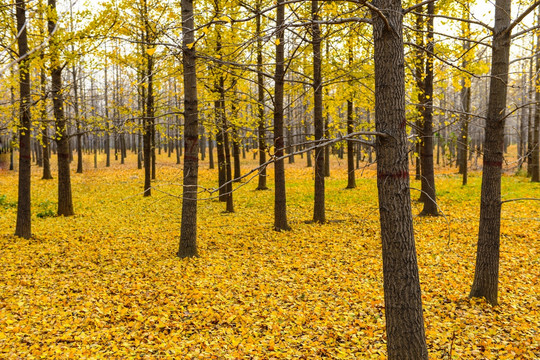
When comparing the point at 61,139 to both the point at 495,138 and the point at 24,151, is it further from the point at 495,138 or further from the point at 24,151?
the point at 495,138

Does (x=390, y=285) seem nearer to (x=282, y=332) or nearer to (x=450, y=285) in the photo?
(x=282, y=332)

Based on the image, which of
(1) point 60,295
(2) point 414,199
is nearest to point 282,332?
(1) point 60,295

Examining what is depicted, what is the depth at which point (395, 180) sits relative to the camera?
3027 mm

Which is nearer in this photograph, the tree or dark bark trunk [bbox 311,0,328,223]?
the tree

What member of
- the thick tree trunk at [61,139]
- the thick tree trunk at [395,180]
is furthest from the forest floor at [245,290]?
the thick tree trunk at [61,139]

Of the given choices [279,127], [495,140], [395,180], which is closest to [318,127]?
[279,127]

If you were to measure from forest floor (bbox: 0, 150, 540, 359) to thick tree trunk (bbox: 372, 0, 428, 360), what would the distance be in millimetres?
454

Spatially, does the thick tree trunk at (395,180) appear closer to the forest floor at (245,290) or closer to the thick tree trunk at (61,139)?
the forest floor at (245,290)

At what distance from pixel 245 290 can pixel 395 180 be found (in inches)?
179

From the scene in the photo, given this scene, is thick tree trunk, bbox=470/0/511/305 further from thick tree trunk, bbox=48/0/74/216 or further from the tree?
thick tree trunk, bbox=48/0/74/216

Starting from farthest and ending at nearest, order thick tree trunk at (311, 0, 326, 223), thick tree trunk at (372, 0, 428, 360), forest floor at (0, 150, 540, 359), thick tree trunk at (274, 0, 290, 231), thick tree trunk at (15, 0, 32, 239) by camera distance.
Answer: thick tree trunk at (311, 0, 326, 223)
thick tree trunk at (274, 0, 290, 231)
thick tree trunk at (15, 0, 32, 239)
forest floor at (0, 150, 540, 359)
thick tree trunk at (372, 0, 428, 360)

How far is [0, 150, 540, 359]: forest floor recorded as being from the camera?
15.9ft

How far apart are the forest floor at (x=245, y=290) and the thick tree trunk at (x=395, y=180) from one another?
454 mm

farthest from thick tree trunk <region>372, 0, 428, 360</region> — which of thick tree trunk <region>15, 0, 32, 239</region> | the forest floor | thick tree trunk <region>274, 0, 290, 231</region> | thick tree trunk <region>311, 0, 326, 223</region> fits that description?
thick tree trunk <region>15, 0, 32, 239</region>
